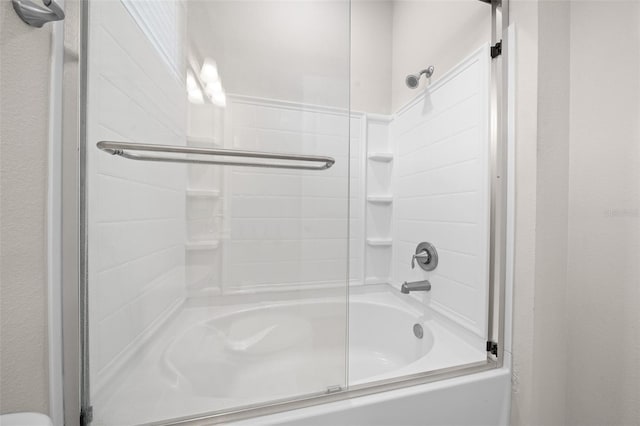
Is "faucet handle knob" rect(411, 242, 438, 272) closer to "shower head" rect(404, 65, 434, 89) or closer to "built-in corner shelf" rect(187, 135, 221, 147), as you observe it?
"shower head" rect(404, 65, 434, 89)

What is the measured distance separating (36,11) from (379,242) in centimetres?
174

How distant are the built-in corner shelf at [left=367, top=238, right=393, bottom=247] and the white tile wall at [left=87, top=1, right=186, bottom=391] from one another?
48.3 inches

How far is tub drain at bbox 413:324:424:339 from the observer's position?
1376 millimetres

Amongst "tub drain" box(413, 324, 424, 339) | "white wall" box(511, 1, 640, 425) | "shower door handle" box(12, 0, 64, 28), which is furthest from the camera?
"tub drain" box(413, 324, 424, 339)

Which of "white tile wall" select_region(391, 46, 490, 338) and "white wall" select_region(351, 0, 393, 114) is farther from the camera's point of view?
"white wall" select_region(351, 0, 393, 114)

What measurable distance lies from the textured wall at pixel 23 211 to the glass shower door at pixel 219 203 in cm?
13

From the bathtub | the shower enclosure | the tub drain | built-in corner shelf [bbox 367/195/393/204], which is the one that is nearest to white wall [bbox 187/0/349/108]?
the shower enclosure

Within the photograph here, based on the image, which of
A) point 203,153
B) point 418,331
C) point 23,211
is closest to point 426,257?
point 418,331

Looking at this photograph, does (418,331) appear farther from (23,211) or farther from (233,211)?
(23,211)

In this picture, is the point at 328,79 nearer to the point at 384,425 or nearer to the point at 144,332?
the point at 144,332

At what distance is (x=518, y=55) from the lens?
100 centimetres

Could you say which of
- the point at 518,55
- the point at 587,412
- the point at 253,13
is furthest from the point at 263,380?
the point at 518,55

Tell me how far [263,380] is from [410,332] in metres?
0.93

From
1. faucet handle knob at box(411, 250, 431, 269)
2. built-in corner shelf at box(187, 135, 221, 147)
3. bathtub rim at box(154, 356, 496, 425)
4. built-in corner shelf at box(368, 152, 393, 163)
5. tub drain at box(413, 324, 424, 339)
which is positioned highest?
built-in corner shelf at box(368, 152, 393, 163)
